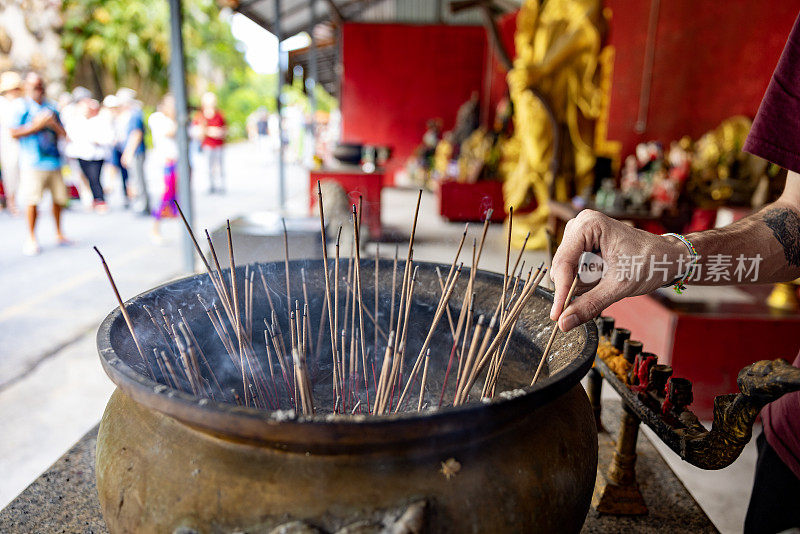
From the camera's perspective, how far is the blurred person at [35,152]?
4379mm

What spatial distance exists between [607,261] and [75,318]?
3181mm

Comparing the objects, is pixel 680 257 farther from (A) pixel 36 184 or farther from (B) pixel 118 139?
(B) pixel 118 139

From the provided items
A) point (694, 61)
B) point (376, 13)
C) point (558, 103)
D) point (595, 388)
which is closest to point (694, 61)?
point (694, 61)

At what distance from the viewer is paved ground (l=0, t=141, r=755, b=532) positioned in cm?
193

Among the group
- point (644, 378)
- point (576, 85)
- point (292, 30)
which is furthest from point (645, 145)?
point (292, 30)

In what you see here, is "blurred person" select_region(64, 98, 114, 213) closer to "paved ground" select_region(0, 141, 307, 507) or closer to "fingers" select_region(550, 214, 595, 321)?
"paved ground" select_region(0, 141, 307, 507)

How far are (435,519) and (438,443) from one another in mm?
90

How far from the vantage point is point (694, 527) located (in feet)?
4.17

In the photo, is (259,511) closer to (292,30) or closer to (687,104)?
(687,104)

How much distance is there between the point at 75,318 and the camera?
3.22m

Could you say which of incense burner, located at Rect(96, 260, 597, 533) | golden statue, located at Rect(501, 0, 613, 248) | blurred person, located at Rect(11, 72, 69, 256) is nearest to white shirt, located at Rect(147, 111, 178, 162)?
blurred person, located at Rect(11, 72, 69, 256)

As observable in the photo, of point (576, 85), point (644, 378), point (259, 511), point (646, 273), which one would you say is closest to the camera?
point (259, 511)

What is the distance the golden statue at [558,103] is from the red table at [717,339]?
8.16 feet

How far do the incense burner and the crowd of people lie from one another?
3.57m
